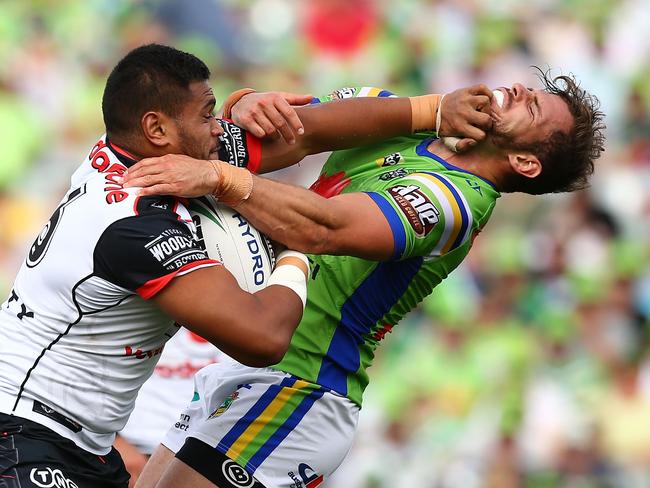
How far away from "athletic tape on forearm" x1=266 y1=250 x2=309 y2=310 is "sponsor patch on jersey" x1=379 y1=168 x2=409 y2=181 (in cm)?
64

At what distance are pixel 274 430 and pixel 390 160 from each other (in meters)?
1.24

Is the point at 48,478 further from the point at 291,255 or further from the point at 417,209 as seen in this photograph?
the point at 417,209

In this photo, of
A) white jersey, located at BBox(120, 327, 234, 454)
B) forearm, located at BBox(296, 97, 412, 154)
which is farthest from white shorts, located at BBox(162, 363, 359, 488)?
white jersey, located at BBox(120, 327, 234, 454)

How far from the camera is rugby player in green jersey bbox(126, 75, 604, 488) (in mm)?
4328

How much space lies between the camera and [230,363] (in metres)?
4.79

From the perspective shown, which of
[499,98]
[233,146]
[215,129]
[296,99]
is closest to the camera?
[215,129]

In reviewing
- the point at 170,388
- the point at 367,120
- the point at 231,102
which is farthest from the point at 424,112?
the point at 170,388

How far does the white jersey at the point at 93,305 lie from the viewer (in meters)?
3.52

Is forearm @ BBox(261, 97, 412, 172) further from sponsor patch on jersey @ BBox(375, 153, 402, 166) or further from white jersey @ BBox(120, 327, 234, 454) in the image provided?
white jersey @ BBox(120, 327, 234, 454)

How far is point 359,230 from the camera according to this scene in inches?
160

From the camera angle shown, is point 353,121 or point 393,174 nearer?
point 393,174

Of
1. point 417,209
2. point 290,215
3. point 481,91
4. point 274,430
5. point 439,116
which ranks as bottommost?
point 274,430

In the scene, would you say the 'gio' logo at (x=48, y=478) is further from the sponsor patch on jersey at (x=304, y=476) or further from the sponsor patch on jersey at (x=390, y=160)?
the sponsor patch on jersey at (x=390, y=160)

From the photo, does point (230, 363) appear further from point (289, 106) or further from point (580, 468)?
point (580, 468)
